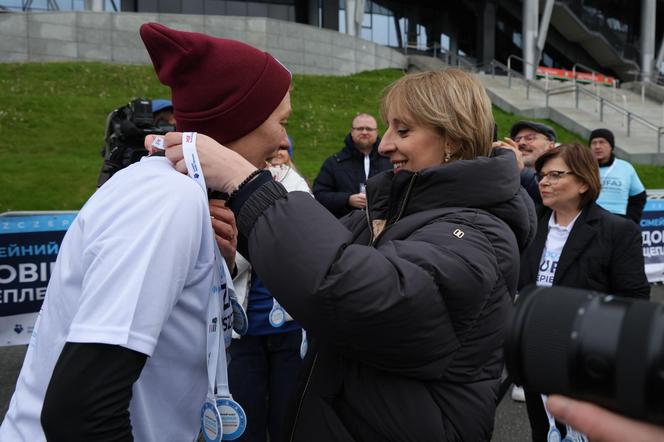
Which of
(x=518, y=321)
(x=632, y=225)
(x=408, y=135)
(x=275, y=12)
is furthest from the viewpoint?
(x=275, y=12)

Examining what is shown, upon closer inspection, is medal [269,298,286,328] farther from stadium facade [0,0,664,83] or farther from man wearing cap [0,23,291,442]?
stadium facade [0,0,664,83]

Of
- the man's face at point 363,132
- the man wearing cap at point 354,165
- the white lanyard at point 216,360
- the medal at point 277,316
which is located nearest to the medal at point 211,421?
the white lanyard at point 216,360

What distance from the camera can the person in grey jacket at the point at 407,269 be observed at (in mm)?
A: 1236

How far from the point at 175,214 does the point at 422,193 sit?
0.64 metres

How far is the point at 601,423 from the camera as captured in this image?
85 centimetres

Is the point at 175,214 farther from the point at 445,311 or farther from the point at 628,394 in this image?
the point at 628,394

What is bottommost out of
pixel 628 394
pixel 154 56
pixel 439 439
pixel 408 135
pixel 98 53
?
Result: pixel 98 53

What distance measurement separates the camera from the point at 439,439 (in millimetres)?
1403

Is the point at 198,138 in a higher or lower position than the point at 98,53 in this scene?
higher

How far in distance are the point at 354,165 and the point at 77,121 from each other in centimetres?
982

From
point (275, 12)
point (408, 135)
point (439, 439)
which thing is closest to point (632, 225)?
point (408, 135)

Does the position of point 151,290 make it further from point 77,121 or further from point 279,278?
point 77,121

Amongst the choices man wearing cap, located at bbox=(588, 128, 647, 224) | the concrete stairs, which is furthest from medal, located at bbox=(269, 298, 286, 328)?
the concrete stairs

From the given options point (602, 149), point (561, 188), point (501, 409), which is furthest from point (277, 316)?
point (602, 149)
